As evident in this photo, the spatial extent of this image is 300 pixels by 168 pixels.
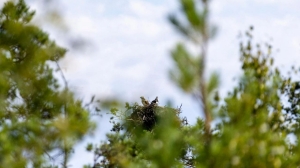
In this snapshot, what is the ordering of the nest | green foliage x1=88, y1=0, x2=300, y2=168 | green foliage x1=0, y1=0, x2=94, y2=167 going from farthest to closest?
the nest → green foliage x1=0, y1=0, x2=94, y2=167 → green foliage x1=88, y1=0, x2=300, y2=168

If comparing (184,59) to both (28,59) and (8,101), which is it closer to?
(8,101)

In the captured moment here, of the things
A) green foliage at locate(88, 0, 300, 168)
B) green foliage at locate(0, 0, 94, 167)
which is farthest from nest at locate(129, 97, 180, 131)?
green foliage at locate(88, 0, 300, 168)

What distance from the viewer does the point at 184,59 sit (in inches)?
258

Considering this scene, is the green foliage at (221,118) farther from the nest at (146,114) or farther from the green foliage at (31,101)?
the nest at (146,114)

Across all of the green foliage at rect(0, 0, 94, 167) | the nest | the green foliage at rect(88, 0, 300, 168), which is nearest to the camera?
the green foliage at rect(88, 0, 300, 168)

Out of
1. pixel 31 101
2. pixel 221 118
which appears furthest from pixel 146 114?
pixel 221 118

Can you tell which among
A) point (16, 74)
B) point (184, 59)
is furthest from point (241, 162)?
point (16, 74)

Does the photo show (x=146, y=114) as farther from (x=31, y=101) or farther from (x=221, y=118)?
(x=221, y=118)

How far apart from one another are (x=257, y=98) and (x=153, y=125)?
382 inches

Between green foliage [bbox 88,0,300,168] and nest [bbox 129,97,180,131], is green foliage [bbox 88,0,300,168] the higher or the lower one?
the lower one

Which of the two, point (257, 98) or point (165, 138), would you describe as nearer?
point (165, 138)

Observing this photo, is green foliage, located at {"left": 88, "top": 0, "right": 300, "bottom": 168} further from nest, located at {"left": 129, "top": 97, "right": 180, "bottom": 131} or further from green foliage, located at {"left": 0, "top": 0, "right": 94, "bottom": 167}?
nest, located at {"left": 129, "top": 97, "right": 180, "bottom": 131}

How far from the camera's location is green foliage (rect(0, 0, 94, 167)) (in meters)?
9.54

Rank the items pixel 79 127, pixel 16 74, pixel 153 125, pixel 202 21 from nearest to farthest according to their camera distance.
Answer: pixel 202 21
pixel 79 127
pixel 16 74
pixel 153 125
